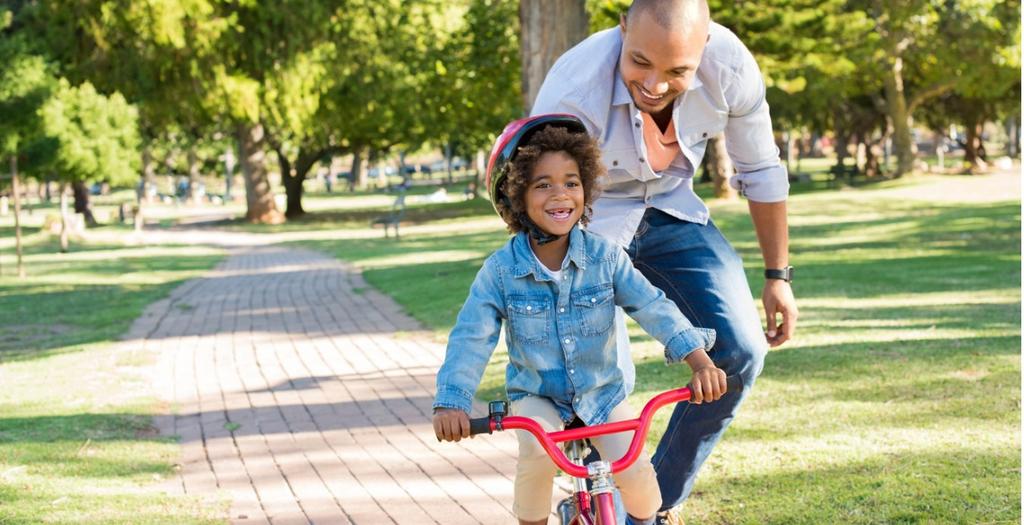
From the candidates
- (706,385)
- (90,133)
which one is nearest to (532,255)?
(706,385)

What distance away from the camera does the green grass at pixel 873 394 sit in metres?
5.29

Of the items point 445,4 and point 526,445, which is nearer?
point 526,445

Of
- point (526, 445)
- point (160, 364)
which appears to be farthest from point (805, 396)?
point (160, 364)

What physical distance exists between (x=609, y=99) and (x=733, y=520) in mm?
1912

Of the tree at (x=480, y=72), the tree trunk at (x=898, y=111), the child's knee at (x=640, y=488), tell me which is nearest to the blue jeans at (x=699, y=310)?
the child's knee at (x=640, y=488)

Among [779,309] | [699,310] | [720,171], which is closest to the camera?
[699,310]

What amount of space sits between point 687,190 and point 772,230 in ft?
1.20

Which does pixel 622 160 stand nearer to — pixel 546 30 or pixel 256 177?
pixel 546 30

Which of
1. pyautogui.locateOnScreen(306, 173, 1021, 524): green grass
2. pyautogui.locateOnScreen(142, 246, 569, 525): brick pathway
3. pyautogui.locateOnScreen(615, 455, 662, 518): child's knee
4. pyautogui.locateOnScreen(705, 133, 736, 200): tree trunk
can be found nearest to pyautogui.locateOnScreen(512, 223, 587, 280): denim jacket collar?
pyautogui.locateOnScreen(615, 455, 662, 518): child's knee

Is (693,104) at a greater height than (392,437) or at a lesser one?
greater

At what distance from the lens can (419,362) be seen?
33.6 ft

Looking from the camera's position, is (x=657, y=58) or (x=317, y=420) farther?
(x=317, y=420)

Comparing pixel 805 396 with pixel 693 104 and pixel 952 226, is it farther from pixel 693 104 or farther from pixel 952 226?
pixel 952 226

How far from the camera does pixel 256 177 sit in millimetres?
39031
